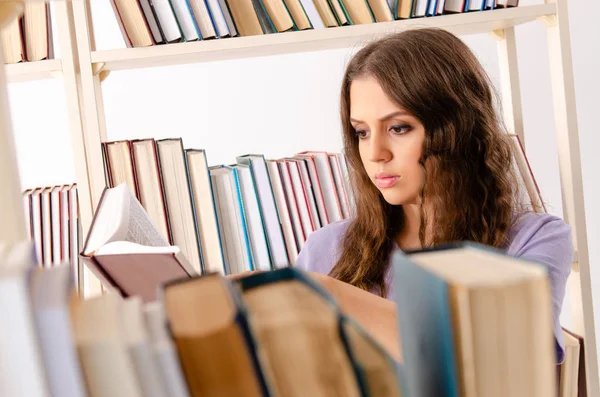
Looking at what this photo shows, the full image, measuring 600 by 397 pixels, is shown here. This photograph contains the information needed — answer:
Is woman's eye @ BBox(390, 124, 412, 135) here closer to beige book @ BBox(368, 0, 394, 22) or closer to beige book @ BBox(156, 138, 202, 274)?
beige book @ BBox(368, 0, 394, 22)

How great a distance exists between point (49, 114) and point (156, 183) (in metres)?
0.92

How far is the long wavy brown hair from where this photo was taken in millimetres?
1324

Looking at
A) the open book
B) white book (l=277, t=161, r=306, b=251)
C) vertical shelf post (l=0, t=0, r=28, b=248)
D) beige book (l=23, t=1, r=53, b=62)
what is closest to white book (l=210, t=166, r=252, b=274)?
white book (l=277, t=161, r=306, b=251)

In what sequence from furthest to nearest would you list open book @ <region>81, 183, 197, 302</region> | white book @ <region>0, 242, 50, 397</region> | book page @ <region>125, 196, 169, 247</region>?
book page @ <region>125, 196, 169, 247</region> → open book @ <region>81, 183, 197, 302</region> → white book @ <region>0, 242, 50, 397</region>

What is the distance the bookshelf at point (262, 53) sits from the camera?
1.31 metres

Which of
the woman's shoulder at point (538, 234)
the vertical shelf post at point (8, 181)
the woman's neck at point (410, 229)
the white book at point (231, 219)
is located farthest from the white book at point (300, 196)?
the vertical shelf post at point (8, 181)

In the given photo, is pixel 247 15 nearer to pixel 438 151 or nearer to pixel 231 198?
pixel 231 198

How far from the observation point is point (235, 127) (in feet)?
7.02

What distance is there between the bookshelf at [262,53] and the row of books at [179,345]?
3.73ft

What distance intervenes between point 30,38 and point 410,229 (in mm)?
944

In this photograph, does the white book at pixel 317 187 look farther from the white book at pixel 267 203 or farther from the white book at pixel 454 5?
the white book at pixel 454 5

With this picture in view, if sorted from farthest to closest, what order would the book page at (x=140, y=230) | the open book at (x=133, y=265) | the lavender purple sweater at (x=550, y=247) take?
the lavender purple sweater at (x=550, y=247) → the book page at (x=140, y=230) → the open book at (x=133, y=265)

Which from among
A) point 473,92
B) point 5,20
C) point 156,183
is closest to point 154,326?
point 5,20

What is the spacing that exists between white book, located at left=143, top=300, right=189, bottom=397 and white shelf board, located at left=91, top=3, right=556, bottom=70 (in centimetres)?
116
